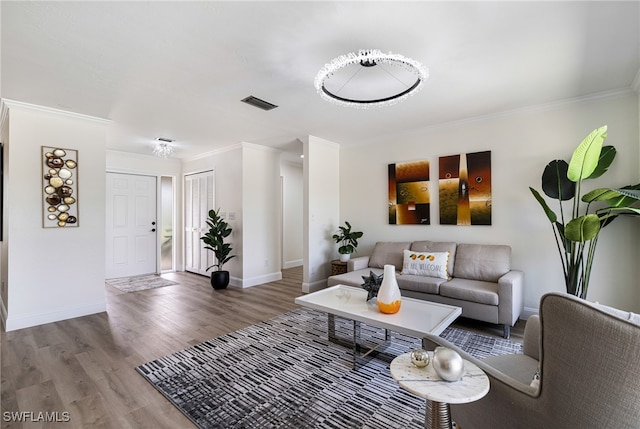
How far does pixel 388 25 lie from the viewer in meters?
1.93

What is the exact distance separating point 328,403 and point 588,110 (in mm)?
3969

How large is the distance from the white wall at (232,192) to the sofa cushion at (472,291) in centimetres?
338

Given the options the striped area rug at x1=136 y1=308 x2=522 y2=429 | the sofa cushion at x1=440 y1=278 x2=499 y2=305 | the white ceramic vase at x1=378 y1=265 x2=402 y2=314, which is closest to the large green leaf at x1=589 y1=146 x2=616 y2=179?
the sofa cushion at x1=440 y1=278 x2=499 y2=305

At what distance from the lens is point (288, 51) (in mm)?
2213

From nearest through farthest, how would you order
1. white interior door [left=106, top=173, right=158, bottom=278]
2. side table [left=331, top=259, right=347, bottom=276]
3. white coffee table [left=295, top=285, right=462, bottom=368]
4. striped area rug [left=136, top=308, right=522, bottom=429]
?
striped area rug [left=136, top=308, right=522, bottom=429]
white coffee table [left=295, top=285, right=462, bottom=368]
side table [left=331, top=259, right=347, bottom=276]
white interior door [left=106, top=173, right=158, bottom=278]

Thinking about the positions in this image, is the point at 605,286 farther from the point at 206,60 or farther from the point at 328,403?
the point at 206,60

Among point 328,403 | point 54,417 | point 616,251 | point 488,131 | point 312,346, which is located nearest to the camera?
point 54,417

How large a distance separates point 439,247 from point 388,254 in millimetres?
726

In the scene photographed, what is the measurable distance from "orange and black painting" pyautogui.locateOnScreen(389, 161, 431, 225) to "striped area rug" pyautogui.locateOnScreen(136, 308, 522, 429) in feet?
5.79

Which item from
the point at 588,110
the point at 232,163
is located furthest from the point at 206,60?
the point at 588,110

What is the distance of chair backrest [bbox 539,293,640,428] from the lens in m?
0.83

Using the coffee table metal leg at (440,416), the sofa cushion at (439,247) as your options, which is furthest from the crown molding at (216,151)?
the coffee table metal leg at (440,416)

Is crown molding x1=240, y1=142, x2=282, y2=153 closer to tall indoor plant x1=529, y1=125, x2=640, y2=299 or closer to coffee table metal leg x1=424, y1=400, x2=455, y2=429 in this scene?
tall indoor plant x1=529, y1=125, x2=640, y2=299

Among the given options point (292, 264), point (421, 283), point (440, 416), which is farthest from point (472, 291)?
point (292, 264)
